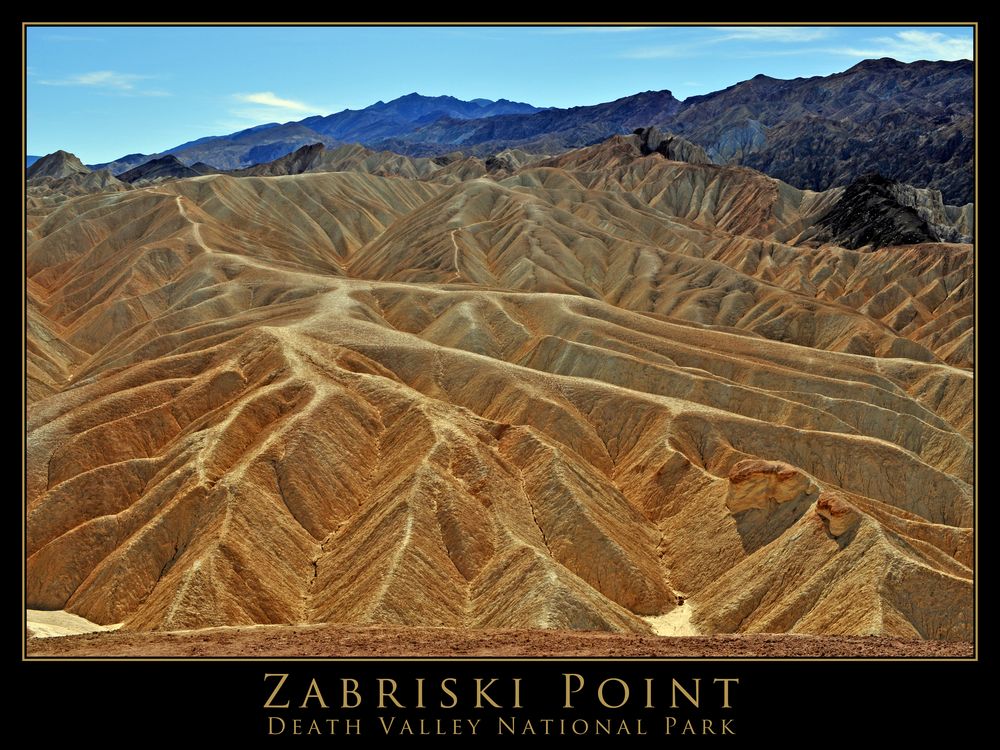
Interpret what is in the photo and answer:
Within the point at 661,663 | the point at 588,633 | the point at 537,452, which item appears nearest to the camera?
the point at 661,663

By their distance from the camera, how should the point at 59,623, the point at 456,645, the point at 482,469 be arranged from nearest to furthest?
the point at 456,645, the point at 59,623, the point at 482,469

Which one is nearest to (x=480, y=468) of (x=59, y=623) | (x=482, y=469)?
(x=482, y=469)

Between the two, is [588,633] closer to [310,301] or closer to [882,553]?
[882,553]

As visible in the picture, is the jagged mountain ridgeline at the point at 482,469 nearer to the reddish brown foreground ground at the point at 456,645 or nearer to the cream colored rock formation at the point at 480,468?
the cream colored rock formation at the point at 480,468

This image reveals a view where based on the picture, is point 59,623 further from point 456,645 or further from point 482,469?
point 456,645

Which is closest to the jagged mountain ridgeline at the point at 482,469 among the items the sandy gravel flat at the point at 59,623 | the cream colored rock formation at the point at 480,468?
the cream colored rock formation at the point at 480,468

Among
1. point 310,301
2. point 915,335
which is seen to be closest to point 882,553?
point 310,301

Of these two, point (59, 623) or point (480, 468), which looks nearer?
point (59, 623)
